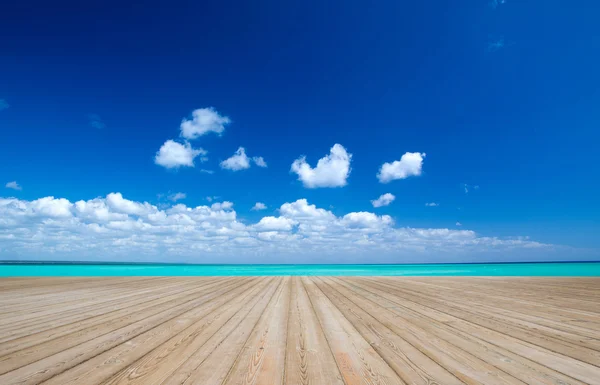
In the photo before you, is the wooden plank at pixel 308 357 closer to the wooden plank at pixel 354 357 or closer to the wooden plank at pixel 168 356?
the wooden plank at pixel 354 357

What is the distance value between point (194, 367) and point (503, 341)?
294cm

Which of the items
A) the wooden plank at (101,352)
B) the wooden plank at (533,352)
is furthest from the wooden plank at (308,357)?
the wooden plank at (533,352)

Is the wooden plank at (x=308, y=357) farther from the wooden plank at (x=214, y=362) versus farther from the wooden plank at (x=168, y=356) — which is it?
the wooden plank at (x=168, y=356)

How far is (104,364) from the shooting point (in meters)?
2.27

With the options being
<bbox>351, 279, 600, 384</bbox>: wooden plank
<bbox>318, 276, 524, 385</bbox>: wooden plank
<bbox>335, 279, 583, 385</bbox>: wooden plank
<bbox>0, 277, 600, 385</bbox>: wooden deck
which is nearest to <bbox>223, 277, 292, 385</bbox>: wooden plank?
<bbox>0, 277, 600, 385</bbox>: wooden deck

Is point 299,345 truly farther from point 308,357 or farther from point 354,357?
point 354,357

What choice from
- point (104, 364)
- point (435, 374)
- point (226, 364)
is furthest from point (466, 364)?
point (104, 364)

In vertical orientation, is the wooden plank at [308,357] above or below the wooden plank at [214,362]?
below

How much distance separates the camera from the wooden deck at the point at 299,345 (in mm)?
2059

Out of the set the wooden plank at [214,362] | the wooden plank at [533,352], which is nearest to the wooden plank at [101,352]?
the wooden plank at [214,362]

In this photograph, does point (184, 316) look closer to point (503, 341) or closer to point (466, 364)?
point (466, 364)

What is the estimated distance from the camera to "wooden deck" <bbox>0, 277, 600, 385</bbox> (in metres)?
2.06

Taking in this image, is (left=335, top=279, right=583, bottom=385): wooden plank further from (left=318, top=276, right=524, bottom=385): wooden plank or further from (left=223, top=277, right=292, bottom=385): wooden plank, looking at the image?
(left=223, top=277, right=292, bottom=385): wooden plank

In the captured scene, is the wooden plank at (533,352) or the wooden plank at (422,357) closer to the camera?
the wooden plank at (422,357)
